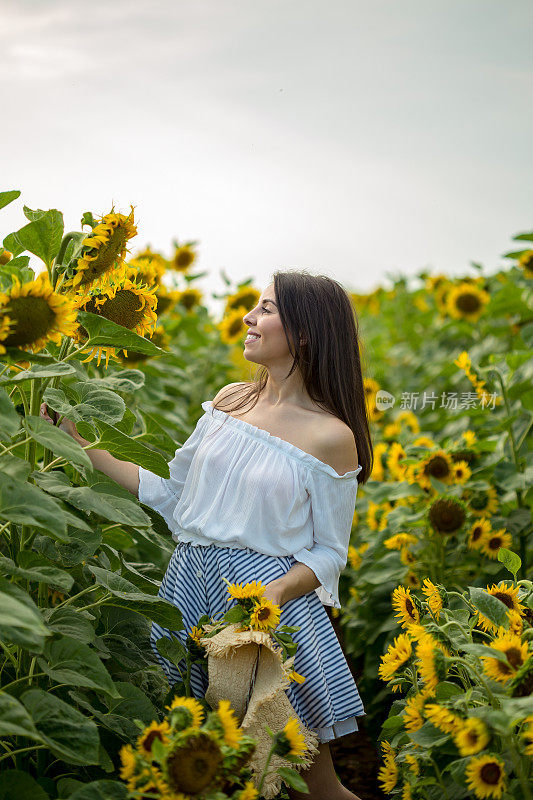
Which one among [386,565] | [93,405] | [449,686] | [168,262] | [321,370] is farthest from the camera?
[168,262]

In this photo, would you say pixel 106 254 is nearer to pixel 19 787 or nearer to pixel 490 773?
pixel 19 787

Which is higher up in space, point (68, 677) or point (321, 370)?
point (321, 370)

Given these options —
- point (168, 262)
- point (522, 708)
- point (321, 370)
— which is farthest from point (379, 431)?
point (522, 708)

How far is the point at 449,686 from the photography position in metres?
1.32

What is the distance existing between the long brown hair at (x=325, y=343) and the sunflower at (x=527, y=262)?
1813mm

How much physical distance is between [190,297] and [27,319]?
2.89 meters

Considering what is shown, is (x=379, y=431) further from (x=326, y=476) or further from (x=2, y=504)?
(x=2, y=504)

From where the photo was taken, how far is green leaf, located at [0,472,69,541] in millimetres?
1097

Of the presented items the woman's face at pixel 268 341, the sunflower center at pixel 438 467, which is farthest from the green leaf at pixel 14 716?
the sunflower center at pixel 438 467

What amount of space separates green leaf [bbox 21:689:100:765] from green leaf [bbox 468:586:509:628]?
613 millimetres

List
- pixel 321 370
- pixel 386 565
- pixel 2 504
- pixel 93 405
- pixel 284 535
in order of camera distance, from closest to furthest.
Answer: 1. pixel 2 504
2. pixel 93 405
3. pixel 284 535
4. pixel 321 370
5. pixel 386 565

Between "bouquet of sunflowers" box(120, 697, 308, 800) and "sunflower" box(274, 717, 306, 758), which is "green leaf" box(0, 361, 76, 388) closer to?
"bouquet of sunflowers" box(120, 697, 308, 800)

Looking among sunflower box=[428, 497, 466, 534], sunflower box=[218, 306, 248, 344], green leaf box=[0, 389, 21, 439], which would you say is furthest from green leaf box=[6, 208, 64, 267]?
sunflower box=[218, 306, 248, 344]

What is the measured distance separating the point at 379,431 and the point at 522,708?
320 cm
